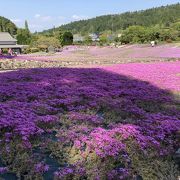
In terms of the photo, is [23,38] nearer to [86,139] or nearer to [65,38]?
[65,38]

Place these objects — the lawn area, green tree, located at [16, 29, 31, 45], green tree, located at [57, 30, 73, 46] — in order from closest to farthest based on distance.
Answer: the lawn area
green tree, located at [16, 29, 31, 45]
green tree, located at [57, 30, 73, 46]

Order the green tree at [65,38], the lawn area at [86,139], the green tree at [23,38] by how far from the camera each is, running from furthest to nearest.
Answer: the green tree at [65,38]
the green tree at [23,38]
the lawn area at [86,139]

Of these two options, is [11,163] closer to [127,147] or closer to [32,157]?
[32,157]

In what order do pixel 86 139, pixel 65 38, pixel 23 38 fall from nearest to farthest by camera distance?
pixel 86 139
pixel 23 38
pixel 65 38

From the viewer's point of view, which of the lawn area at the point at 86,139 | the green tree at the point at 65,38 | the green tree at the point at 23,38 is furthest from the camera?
the green tree at the point at 65,38

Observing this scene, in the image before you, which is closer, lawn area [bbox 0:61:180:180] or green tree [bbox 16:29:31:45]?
lawn area [bbox 0:61:180:180]

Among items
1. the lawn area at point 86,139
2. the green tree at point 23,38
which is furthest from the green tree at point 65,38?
the lawn area at point 86,139

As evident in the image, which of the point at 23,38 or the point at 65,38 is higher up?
the point at 23,38

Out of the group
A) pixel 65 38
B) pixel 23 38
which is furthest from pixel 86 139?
pixel 65 38

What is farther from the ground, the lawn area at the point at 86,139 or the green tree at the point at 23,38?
the lawn area at the point at 86,139

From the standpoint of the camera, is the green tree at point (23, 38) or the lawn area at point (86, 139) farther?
the green tree at point (23, 38)

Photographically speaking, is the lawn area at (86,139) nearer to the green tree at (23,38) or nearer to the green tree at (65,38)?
the green tree at (23,38)

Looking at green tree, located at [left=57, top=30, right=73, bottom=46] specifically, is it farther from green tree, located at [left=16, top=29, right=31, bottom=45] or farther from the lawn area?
the lawn area

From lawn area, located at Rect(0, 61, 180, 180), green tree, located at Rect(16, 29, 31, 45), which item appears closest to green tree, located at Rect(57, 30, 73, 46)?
green tree, located at Rect(16, 29, 31, 45)
